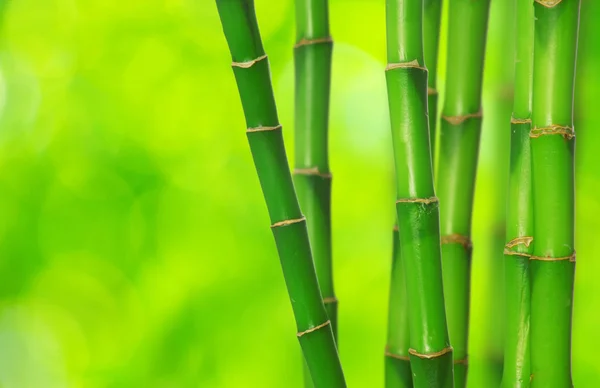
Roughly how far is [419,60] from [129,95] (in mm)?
436

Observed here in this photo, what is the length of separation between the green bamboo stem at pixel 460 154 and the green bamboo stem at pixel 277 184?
0.12m

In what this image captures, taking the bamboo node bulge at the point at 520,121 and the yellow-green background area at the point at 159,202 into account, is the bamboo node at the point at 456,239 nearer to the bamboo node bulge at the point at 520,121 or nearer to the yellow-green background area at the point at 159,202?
the bamboo node bulge at the point at 520,121

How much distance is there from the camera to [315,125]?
47cm

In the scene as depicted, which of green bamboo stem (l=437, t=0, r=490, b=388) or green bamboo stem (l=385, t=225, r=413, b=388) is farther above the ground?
green bamboo stem (l=437, t=0, r=490, b=388)

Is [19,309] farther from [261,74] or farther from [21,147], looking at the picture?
[261,74]

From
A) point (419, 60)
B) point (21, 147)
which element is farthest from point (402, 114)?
point (21, 147)

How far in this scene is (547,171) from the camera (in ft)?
1.22

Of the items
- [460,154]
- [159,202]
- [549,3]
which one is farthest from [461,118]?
[159,202]

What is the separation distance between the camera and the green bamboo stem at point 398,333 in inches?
19.3

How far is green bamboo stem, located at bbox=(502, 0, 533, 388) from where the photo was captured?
413 millimetres

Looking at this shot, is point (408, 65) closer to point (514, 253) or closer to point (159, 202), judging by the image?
point (514, 253)

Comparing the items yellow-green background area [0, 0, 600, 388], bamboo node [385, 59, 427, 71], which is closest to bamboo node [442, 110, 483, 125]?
bamboo node [385, 59, 427, 71]

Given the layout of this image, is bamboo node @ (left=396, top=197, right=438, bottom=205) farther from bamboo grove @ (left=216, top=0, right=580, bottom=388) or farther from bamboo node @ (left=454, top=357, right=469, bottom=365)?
bamboo node @ (left=454, top=357, right=469, bottom=365)

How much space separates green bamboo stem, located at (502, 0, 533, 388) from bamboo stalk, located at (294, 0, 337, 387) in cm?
12
